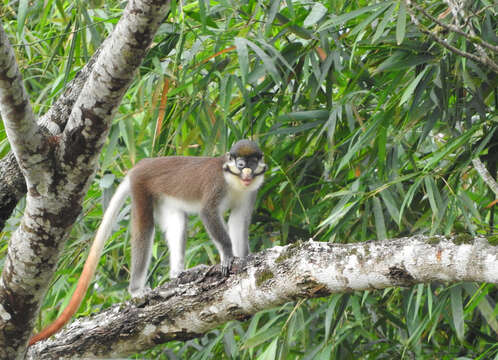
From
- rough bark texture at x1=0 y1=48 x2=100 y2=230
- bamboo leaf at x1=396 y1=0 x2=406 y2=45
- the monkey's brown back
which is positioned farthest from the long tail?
bamboo leaf at x1=396 y1=0 x2=406 y2=45

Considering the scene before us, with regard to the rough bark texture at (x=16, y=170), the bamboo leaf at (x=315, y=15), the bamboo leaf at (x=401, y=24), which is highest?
the bamboo leaf at (x=315, y=15)

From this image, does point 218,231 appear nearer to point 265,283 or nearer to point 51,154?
point 265,283

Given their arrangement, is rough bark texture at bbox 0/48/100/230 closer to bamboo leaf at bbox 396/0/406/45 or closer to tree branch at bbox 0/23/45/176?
→ tree branch at bbox 0/23/45/176

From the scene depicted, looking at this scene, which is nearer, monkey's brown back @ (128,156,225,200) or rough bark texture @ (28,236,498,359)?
rough bark texture @ (28,236,498,359)

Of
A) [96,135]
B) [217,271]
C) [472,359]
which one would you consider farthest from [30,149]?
[472,359]

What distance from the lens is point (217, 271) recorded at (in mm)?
2801

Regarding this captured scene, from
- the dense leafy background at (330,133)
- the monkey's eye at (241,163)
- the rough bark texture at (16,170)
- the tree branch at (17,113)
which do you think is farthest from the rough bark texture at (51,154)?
the monkey's eye at (241,163)

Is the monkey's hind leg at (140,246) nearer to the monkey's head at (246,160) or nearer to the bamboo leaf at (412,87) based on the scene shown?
the monkey's head at (246,160)

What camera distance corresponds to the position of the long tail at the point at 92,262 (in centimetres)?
308

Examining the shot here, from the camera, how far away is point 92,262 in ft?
12.0

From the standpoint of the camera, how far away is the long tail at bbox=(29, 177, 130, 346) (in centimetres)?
308

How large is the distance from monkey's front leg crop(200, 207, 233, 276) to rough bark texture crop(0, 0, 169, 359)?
4.28 feet

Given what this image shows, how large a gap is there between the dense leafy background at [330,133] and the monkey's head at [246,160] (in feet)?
0.60

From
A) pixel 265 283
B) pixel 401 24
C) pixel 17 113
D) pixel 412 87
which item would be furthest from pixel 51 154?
pixel 412 87
